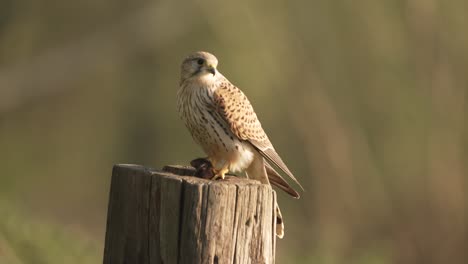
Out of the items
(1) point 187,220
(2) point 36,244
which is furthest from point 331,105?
(1) point 187,220

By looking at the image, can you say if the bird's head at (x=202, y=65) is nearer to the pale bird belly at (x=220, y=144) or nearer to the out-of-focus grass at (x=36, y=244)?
the pale bird belly at (x=220, y=144)

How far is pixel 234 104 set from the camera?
5133mm

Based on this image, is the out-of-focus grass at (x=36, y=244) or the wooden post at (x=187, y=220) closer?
the wooden post at (x=187, y=220)

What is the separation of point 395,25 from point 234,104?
570 centimetres

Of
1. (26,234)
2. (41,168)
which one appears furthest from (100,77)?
(26,234)

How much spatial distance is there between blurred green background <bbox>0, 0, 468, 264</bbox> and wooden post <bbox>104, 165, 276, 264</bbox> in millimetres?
4041

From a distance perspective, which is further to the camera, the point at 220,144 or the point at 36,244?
the point at 36,244

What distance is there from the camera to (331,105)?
11.1 meters

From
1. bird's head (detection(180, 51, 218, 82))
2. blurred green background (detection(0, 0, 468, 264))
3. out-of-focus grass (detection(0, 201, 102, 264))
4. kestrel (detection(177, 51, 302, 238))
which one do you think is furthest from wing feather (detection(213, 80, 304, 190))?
blurred green background (detection(0, 0, 468, 264))

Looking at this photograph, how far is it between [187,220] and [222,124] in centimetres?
178

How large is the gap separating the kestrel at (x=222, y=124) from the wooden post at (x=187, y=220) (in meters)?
1.44

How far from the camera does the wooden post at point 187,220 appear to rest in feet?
11.0

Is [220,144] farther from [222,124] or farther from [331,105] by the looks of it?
[331,105]

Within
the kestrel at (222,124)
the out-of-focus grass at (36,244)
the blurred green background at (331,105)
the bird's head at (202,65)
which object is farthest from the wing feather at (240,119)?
the blurred green background at (331,105)
